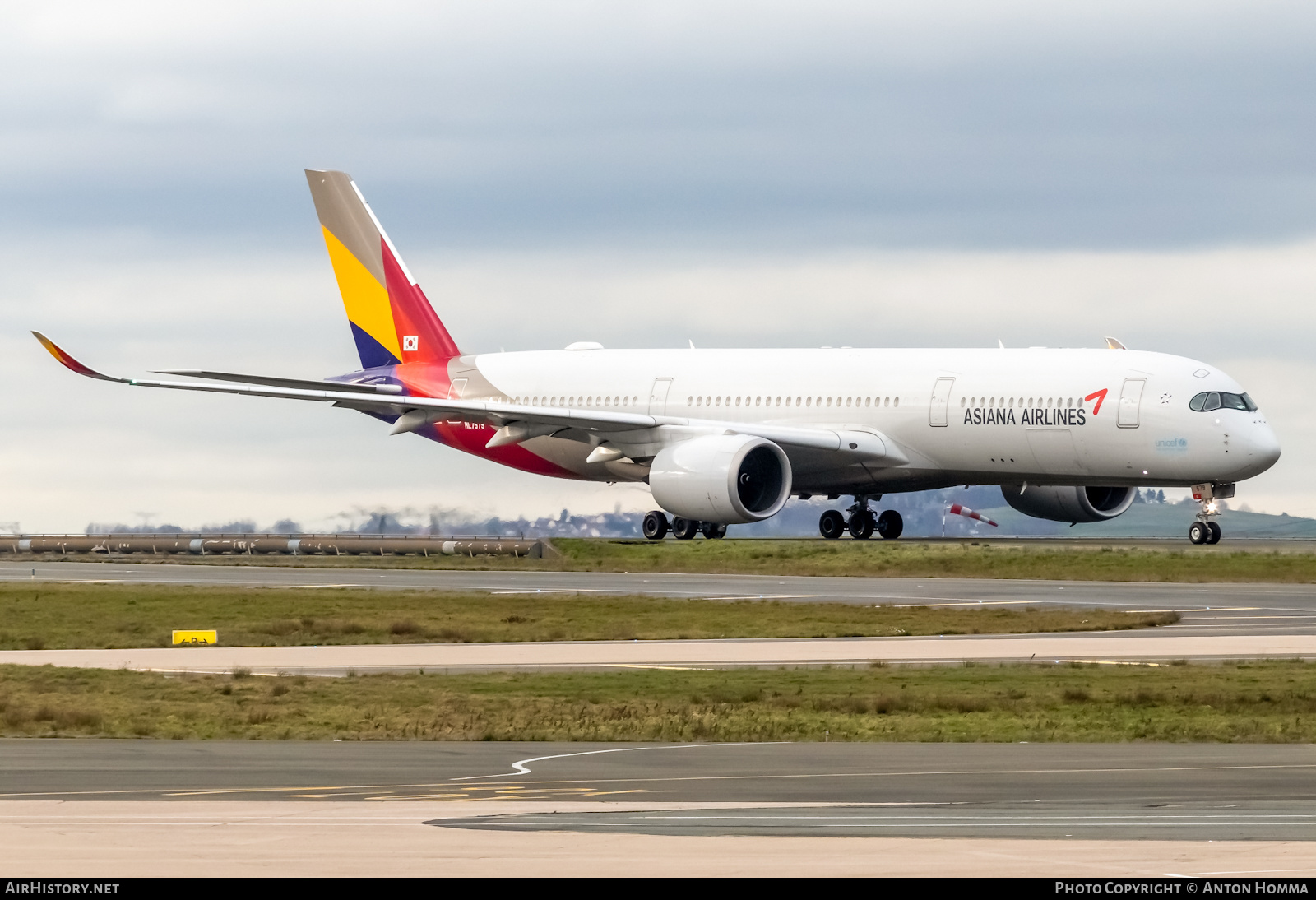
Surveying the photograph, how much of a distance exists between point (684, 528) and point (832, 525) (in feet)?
16.7

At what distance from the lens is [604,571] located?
57.8 meters

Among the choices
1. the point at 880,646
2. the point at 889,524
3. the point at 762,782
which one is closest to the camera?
the point at 762,782

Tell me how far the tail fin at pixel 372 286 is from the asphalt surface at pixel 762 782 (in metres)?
52.8

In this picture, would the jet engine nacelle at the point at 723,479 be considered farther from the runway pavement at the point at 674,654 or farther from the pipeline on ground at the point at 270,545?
the runway pavement at the point at 674,654

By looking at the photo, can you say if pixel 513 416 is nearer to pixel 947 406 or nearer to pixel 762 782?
pixel 947 406

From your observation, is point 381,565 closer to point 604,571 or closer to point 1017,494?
point 604,571

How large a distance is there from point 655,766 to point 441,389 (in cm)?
5344

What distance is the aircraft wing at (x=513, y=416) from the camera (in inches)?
2418

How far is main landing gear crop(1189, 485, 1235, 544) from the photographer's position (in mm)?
57625

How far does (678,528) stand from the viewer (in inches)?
2574

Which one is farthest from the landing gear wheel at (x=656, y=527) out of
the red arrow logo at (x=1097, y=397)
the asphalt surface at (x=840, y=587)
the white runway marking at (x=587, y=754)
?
the white runway marking at (x=587, y=754)

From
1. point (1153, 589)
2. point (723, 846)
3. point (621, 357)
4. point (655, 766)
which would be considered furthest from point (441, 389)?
point (723, 846)

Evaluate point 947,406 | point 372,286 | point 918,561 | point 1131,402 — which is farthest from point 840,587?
point 372,286

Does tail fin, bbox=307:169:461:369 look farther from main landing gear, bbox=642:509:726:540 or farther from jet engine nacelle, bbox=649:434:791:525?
jet engine nacelle, bbox=649:434:791:525
